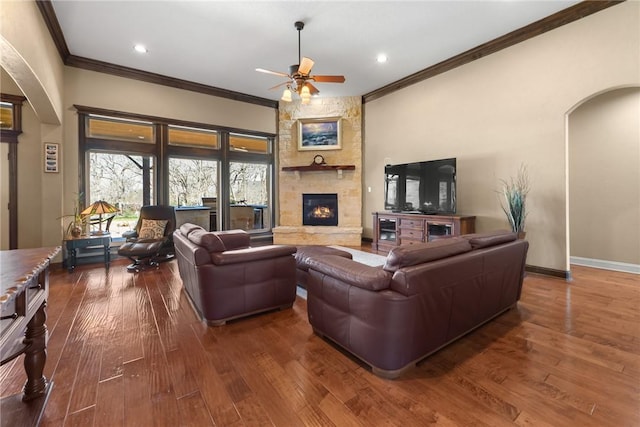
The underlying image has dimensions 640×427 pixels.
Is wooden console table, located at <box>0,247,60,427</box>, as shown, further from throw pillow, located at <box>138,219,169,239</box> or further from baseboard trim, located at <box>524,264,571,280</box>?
baseboard trim, located at <box>524,264,571,280</box>

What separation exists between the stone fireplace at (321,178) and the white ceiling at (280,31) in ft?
4.55

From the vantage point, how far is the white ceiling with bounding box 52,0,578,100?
3.57 meters

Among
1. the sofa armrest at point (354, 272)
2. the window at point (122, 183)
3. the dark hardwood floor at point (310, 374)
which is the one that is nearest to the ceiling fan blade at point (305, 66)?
A: the sofa armrest at point (354, 272)

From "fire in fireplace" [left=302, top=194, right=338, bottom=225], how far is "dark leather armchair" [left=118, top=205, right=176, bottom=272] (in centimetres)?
300

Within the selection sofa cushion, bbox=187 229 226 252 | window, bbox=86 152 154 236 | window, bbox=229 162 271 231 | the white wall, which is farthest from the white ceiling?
sofa cushion, bbox=187 229 226 252

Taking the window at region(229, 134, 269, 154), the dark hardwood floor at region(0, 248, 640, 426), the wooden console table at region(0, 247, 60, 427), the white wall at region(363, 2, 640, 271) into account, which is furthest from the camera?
the window at region(229, 134, 269, 154)

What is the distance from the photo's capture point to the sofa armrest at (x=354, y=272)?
1.77 m

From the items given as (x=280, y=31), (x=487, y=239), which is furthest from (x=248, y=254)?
(x=280, y=31)

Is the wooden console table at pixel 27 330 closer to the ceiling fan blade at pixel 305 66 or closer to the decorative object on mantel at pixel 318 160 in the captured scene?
the ceiling fan blade at pixel 305 66

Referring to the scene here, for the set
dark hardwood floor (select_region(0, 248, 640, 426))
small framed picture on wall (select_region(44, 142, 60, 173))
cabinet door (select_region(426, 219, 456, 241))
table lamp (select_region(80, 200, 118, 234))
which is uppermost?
small framed picture on wall (select_region(44, 142, 60, 173))

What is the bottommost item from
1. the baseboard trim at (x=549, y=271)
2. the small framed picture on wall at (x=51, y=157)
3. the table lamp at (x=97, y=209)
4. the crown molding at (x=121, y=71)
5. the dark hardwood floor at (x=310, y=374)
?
the dark hardwood floor at (x=310, y=374)

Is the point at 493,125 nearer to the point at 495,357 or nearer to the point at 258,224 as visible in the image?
the point at 495,357

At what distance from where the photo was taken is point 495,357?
2039 mm

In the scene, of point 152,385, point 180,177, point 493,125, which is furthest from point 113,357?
point 493,125
